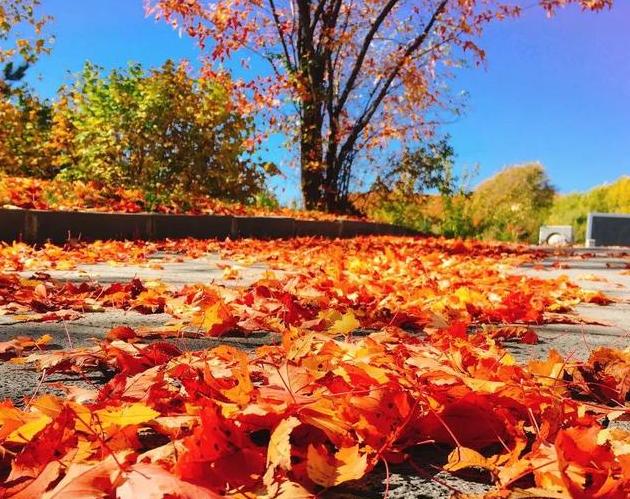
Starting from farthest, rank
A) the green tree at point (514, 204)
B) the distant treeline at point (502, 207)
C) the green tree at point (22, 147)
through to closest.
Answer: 1. the green tree at point (514, 204)
2. the distant treeline at point (502, 207)
3. the green tree at point (22, 147)

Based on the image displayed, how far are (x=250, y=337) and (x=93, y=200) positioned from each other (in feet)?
18.0

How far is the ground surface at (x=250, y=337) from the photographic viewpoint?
89 centimetres

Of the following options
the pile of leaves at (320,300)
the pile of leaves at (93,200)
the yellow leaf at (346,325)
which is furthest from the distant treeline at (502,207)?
the yellow leaf at (346,325)

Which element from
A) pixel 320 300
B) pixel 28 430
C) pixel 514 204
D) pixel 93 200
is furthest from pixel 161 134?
pixel 514 204

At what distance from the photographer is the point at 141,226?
6.43 m

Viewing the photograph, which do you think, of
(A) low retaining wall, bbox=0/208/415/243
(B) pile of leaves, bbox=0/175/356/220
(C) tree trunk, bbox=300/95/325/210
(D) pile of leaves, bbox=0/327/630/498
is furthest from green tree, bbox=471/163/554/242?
(D) pile of leaves, bbox=0/327/630/498

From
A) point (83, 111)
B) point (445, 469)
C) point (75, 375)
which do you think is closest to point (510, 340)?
point (445, 469)

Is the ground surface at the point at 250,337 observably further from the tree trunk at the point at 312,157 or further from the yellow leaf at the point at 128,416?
the tree trunk at the point at 312,157

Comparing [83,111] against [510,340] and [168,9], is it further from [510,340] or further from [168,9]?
[510,340]

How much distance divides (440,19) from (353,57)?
1.91m

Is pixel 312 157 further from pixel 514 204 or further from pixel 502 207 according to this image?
pixel 514 204

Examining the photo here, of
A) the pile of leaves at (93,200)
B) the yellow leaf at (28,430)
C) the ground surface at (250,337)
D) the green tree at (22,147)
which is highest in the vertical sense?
the green tree at (22,147)

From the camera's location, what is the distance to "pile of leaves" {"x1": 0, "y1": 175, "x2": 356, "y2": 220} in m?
6.05

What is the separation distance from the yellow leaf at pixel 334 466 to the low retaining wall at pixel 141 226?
5.00 m
